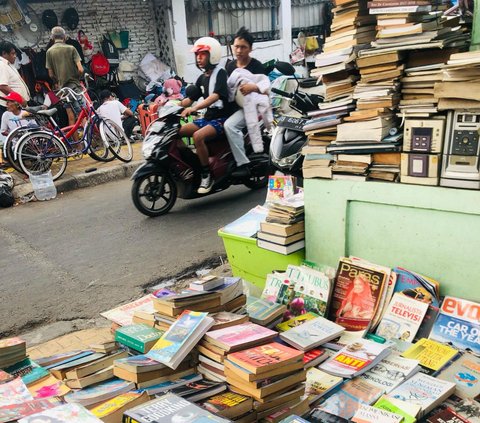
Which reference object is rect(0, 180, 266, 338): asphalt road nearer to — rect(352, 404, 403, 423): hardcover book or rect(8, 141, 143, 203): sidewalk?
rect(8, 141, 143, 203): sidewalk

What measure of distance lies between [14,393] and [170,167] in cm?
361

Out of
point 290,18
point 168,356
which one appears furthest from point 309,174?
point 290,18

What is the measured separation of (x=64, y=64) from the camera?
884 centimetres

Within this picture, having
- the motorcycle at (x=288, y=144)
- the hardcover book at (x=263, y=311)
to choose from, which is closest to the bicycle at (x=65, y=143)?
the motorcycle at (x=288, y=144)

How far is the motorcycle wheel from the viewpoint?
550 cm

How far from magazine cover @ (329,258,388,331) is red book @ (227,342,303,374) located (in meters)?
0.92

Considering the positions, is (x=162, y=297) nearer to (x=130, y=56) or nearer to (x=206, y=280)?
(x=206, y=280)

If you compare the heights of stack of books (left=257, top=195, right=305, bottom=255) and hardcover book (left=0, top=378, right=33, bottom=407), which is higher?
stack of books (left=257, top=195, right=305, bottom=255)

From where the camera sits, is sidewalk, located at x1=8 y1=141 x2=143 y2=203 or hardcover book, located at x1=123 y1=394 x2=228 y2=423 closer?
hardcover book, located at x1=123 y1=394 x2=228 y2=423

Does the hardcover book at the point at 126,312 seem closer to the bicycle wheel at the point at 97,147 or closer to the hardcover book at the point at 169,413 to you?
the hardcover book at the point at 169,413

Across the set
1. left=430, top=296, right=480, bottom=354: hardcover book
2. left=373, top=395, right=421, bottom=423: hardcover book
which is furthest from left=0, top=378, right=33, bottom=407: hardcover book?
left=430, top=296, right=480, bottom=354: hardcover book

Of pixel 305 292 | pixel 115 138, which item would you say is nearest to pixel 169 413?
pixel 305 292

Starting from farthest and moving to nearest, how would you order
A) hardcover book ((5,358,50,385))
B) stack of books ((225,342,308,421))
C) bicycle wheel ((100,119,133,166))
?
bicycle wheel ((100,119,133,166)) → hardcover book ((5,358,50,385)) → stack of books ((225,342,308,421))

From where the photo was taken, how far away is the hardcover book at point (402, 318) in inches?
111
